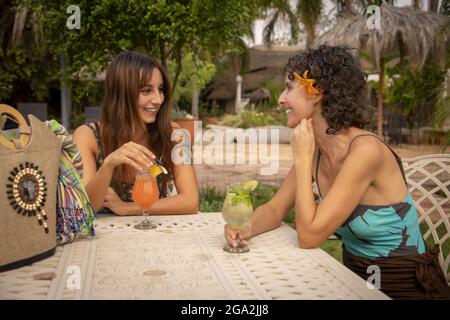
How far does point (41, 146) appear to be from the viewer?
142 centimetres

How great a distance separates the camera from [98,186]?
2043 millimetres

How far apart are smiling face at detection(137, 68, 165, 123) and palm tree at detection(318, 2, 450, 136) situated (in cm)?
929

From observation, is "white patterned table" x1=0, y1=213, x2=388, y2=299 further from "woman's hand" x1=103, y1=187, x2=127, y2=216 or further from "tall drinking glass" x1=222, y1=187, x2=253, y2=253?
"woman's hand" x1=103, y1=187, x2=127, y2=216

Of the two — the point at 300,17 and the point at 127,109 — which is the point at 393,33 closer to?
the point at 300,17

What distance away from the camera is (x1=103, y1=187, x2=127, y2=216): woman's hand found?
7.00ft

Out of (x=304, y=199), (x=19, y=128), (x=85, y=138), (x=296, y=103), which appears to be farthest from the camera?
(x=85, y=138)

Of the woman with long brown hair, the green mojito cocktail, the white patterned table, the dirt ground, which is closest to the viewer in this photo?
the white patterned table

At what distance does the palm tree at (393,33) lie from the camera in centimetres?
1131

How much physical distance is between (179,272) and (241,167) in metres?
7.93

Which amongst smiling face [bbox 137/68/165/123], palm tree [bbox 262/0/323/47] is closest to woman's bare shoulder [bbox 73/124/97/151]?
smiling face [bbox 137/68/165/123]

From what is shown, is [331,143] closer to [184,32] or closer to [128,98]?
[128,98]

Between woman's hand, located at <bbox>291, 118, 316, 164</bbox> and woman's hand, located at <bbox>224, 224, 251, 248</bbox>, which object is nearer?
woman's hand, located at <bbox>224, 224, 251, 248</bbox>

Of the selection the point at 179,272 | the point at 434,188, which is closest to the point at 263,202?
the point at 434,188

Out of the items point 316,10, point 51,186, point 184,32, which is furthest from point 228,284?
point 316,10
